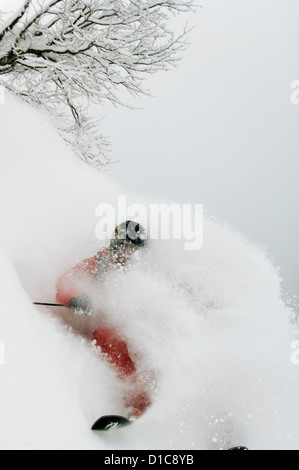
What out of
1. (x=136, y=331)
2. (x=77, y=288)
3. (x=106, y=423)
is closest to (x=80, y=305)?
(x=77, y=288)

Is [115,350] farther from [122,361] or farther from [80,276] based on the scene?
[80,276]

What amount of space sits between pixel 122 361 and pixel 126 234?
1801mm

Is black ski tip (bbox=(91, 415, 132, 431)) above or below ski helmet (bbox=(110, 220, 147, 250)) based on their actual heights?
below

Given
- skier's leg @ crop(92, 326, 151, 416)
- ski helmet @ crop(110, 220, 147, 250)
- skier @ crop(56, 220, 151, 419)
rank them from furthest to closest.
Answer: ski helmet @ crop(110, 220, 147, 250)
skier @ crop(56, 220, 151, 419)
skier's leg @ crop(92, 326, 151, 416)

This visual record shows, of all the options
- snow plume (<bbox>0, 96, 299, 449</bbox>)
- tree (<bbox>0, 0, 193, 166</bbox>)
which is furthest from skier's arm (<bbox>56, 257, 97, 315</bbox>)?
tree (<bbox>0, 0, 193, 166</bbox>)

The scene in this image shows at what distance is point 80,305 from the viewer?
3.91 m

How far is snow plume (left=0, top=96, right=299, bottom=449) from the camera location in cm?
266

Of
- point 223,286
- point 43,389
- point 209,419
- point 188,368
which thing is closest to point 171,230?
point 223,286

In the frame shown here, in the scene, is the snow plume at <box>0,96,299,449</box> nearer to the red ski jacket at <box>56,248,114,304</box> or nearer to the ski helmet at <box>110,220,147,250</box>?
the red ski jacket at <box>56,248,114,304</box>

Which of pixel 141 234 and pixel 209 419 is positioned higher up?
pixel 141 234

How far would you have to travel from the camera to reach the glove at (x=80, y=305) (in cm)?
390

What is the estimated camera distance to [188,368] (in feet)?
12.4

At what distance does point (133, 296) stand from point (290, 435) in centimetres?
242
